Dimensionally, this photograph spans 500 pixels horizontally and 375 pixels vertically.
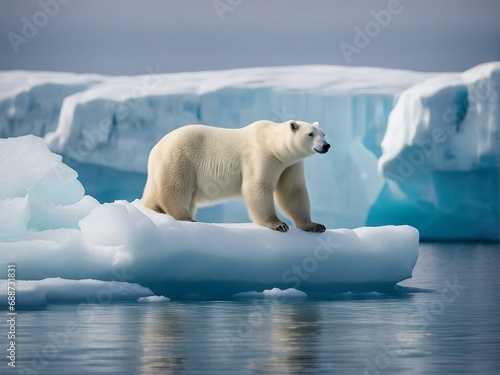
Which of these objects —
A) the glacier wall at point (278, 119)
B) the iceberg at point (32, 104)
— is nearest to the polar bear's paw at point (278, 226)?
the glacier wall at point (278, 119)

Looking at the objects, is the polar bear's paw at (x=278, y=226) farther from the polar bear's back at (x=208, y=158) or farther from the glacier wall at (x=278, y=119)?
the glacier wall at (x=278, y=119)

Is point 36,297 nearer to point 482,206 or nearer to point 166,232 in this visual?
point 166,232

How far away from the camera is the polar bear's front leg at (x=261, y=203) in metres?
7.81

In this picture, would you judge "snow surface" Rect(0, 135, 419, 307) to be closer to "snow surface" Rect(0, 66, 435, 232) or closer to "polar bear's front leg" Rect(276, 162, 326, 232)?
"polar bear's front leg" Rect(276, 162, 326, 232)

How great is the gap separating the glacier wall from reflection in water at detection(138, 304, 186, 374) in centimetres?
1315

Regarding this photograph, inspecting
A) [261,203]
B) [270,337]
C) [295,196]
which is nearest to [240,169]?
[261,203]

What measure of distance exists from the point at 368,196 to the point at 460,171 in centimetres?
208

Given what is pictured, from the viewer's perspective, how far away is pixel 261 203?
782cm

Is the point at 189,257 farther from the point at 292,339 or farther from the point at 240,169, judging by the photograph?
the point at 292,339

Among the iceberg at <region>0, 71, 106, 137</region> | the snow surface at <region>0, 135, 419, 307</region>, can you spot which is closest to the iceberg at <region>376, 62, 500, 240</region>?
the iceberg at <region>0, 71, 106, 137</region>

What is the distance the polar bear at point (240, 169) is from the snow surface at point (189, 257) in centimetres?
22

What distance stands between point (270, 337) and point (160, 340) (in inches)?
25.5

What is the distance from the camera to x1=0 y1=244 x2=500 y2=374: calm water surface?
15.8ft

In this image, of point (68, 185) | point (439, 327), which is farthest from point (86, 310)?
point (68, 185)
